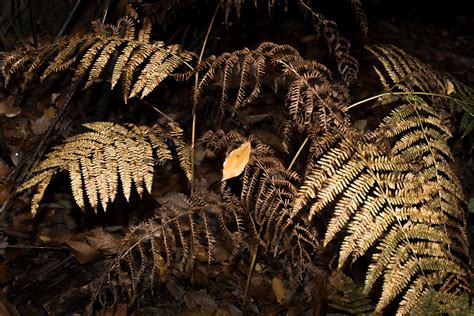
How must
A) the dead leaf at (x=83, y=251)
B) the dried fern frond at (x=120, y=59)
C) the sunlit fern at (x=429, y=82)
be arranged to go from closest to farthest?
the dried fern frond at (x=120, y=59) → the sunlit fern at (x=429, y=82) → the dead leaf at (x=83, y=251)

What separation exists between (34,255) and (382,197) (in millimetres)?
1655

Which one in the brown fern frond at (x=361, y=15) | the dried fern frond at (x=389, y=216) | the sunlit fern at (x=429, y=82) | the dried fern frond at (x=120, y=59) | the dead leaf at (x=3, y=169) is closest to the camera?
the dried fern frond at (x=389, y=216)

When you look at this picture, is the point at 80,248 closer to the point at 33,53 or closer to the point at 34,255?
the point at 34,255

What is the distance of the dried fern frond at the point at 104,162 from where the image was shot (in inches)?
59.7

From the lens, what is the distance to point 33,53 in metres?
1.74

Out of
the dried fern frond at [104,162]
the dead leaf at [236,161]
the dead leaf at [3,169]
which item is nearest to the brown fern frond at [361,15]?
the dead leaf at [236,161]

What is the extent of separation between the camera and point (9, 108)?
2764 millimetres

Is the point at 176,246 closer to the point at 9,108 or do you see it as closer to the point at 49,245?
the point at 49,245

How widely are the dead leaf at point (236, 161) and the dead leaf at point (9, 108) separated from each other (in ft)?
5.32

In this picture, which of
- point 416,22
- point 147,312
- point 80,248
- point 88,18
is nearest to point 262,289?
point 147,312

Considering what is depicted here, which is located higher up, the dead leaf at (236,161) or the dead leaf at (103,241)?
the dead leaf at (236,161)

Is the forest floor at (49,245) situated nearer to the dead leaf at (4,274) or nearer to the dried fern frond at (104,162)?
the dead leaf at (4,274)

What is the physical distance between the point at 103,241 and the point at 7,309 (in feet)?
1.75

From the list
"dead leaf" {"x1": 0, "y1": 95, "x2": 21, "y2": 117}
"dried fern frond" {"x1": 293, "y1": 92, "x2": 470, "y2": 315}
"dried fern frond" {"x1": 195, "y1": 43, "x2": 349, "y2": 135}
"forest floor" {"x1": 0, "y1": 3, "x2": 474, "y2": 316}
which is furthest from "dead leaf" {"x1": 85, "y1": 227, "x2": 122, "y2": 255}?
"dried fern frond" {"x1": 293, "y1": 92, "x2": 470, "y2": 315}
